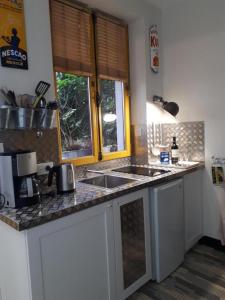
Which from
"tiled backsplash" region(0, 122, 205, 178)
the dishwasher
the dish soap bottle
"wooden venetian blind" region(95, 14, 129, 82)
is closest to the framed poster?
"wooden venetian blind" region(95, 14, 129, 82)

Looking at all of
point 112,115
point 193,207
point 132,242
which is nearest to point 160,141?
point 112,115

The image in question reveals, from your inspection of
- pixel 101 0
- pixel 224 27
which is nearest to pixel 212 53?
pixel 224 27

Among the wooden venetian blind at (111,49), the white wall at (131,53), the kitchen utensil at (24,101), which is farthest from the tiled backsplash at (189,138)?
the kitchen utensil at (24,101)

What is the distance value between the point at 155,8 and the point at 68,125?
5.36ft

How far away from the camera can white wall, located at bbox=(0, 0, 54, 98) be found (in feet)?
5.47

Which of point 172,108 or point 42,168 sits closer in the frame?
point 42,168

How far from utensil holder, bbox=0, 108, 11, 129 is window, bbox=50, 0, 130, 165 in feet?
2.07

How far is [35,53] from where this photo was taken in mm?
1760

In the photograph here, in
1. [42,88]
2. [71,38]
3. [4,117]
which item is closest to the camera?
[4,117]

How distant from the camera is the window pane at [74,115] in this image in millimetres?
2170

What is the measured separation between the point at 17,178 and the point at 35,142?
1.44 ft

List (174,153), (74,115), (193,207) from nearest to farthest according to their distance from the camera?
(74,115)
(193,207)
(174,153)

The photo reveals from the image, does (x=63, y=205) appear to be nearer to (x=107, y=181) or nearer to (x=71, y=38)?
(x=107, y=181)

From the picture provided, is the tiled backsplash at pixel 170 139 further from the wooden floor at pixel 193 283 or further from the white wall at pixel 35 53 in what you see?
the white wall at pixel 35 53
